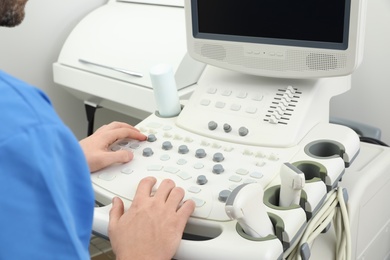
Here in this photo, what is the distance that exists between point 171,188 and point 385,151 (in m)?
0.52

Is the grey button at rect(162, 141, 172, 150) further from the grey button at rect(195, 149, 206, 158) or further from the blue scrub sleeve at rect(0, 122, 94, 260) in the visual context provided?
the blue scrub sleeve at rect(0, 122, 94, 260)

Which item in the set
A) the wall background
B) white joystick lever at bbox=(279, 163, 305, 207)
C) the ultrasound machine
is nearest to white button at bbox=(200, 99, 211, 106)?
the ultrasound machine

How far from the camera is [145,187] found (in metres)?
0.88

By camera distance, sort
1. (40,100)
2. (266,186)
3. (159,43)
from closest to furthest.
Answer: (40,100) → (266,186) → (159,43)

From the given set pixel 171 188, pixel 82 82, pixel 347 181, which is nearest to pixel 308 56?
pixel 347 181

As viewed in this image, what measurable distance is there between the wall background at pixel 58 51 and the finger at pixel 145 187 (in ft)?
2.66

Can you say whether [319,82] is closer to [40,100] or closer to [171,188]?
[171,188]

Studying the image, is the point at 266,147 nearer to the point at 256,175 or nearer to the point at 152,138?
the point at 256,175

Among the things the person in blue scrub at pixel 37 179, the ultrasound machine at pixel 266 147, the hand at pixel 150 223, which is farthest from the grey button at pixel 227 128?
the person in blue scrub at pixel 37 179

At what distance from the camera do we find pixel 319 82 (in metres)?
1.08

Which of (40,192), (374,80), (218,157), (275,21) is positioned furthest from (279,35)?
(40,192)

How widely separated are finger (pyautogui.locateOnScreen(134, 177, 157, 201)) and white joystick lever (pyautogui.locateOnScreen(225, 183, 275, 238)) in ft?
0.54

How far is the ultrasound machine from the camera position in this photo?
2.69 ft

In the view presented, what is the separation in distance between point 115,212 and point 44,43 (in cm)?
107
